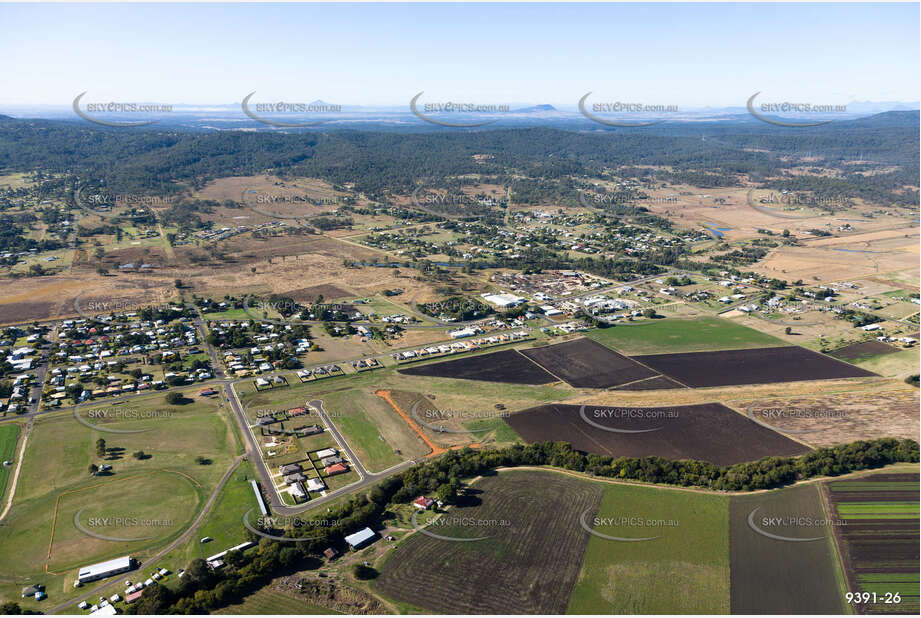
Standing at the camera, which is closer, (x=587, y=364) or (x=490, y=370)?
(x=490, y=370)

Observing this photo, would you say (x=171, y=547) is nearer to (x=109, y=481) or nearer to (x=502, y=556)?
(x=109, y=481)

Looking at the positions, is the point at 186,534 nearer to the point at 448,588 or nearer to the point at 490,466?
the point at 448,588

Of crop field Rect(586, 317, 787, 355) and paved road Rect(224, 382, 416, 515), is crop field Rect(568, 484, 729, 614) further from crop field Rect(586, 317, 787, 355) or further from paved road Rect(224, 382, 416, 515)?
crop field Rect(586, 317, 787, 355)

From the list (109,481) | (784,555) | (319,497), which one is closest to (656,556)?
(784,555)

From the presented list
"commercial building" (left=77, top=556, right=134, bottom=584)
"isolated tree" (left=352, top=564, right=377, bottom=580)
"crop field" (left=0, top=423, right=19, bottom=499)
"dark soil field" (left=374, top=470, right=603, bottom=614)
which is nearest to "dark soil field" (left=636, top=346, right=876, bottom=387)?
"dark soil field" (left=374, top=470, right=603, bottom=614)

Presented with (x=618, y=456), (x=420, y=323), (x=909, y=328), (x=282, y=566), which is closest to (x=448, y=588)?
(x=282, y=566)
